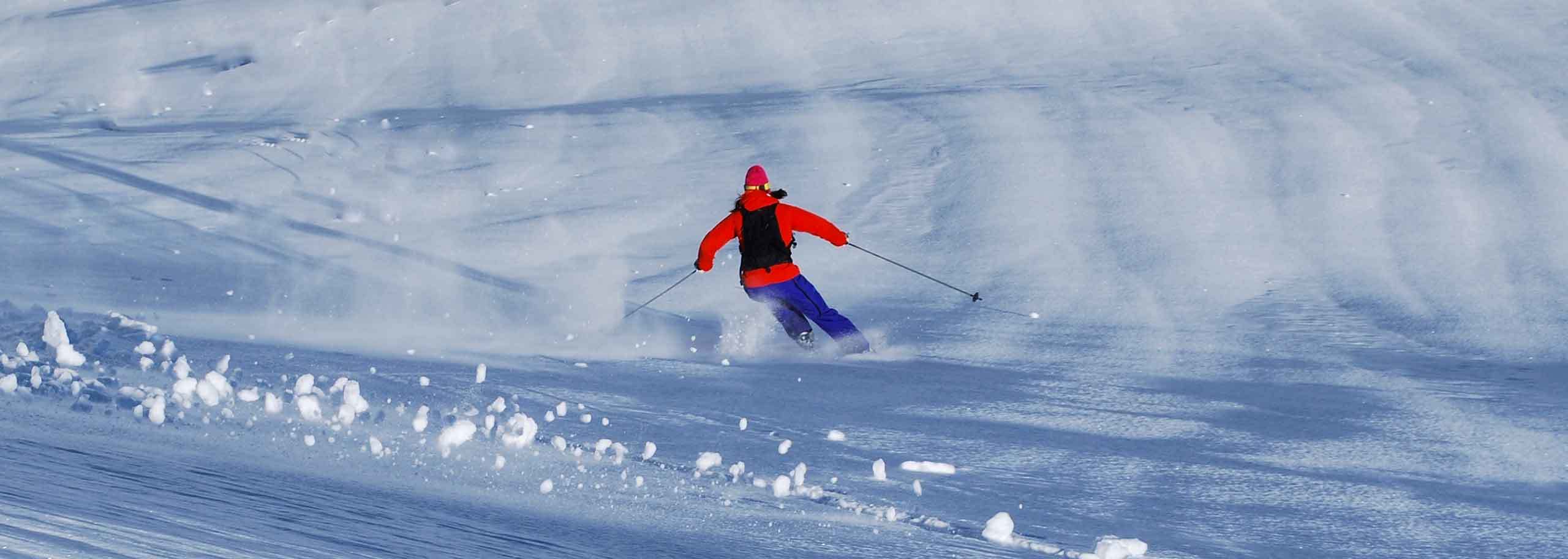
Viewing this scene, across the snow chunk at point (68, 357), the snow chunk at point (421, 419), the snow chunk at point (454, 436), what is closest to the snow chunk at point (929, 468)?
the snow chunk at point (454, 436)

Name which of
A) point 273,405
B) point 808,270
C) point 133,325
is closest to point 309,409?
point 273,405

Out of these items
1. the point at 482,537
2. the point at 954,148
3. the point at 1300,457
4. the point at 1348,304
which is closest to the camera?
the point at 482,537

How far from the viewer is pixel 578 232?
25.1 feet

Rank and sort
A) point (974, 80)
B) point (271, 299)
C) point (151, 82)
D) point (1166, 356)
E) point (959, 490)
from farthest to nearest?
point (151, 82)
point (974, 80)
point (271, 299)
point (1166, 356)
point (959, 490)

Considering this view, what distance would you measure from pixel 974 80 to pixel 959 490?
6.56 meters

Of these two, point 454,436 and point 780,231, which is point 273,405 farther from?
point 780,231

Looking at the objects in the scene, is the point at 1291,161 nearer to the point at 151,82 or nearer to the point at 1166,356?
the point at 1166,356

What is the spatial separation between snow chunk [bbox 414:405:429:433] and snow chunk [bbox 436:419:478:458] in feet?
0.26

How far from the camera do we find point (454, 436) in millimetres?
4027

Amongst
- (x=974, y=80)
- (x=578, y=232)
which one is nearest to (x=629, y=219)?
(x=578, y=232)

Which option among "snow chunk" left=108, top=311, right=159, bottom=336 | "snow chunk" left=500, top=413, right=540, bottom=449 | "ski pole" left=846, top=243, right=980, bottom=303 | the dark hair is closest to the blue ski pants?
the dark hair

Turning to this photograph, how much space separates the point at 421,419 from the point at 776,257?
5.86ft

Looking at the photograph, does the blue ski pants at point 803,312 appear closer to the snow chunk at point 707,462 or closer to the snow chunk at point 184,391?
the snow chunk at point 707,462

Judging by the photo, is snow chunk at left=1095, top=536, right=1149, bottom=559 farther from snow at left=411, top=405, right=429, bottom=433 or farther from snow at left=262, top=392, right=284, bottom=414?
snow at left=262, top=392, right=284, bottom=414
